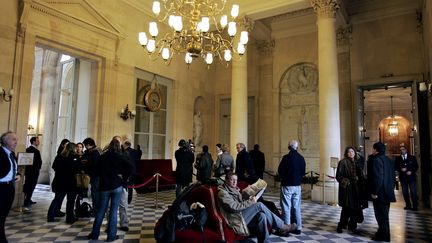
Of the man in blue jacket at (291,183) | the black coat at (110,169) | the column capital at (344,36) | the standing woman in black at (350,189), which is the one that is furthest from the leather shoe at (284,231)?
the column capital at (344,36)

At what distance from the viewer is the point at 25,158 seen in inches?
270

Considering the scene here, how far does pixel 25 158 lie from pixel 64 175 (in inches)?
63.0

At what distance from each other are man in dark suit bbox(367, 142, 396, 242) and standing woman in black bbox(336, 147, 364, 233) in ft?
1.17

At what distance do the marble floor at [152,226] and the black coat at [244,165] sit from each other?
154 cm

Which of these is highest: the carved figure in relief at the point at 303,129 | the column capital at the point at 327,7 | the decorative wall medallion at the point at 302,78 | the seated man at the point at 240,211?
the column capital at the point at 327,7

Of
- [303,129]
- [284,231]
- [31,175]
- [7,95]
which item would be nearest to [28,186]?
[31,175]

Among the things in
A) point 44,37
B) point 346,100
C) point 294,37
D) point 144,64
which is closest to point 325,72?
point 346,100

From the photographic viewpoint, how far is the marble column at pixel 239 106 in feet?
34.7

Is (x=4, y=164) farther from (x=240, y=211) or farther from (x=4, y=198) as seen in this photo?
(x=240, y=211)

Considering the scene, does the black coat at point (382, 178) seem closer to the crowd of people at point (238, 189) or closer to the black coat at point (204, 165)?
the crowd of people at point (238, 189)

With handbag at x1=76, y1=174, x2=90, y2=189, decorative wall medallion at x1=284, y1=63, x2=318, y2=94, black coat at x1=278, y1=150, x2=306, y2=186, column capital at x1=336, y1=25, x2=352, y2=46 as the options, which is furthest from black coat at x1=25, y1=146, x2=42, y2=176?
column capital at x1=336, y1=25, x2=352, y2=46

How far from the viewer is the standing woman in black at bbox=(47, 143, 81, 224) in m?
5.88

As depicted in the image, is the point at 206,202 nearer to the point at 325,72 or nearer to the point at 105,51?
the point at 325,72

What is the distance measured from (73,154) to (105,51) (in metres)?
4.51
